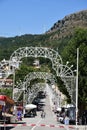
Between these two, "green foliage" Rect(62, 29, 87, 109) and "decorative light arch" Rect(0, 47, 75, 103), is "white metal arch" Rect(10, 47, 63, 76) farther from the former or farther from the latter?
"green foliage" Rect(62, 29, 87, 109)

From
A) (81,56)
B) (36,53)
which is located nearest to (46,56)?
(36,53)

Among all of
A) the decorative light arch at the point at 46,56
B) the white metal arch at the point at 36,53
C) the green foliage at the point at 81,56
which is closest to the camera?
the white metal arch at the point at 36,53

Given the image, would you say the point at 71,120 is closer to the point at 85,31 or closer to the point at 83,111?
the point at 83,111

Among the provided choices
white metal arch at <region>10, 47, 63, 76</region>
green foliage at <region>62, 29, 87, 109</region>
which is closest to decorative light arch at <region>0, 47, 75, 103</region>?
white metal arch at <region>10, 47, 63, 76</region>

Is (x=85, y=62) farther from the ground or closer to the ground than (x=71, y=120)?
farther from the ground

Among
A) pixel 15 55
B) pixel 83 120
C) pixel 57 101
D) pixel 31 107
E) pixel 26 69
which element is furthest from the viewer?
pixel 26 69

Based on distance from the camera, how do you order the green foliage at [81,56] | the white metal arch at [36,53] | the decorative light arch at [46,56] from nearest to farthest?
the white metal arch at [36,53]
the decorative light arch at [46,56]
the green foliage at [81,56]

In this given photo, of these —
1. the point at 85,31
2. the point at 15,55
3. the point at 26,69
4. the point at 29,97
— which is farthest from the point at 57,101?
the point at 15,55

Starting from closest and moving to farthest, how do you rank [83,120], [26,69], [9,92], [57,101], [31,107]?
[83,120]
[31,107]
[9,92]
[57,101]
[26,69]

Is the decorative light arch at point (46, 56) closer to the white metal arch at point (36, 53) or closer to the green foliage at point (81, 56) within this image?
the white metal arch at point (36, 53)

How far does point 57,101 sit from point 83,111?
58.6 metres

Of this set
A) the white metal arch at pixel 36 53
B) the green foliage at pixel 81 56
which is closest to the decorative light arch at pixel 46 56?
the white metal arch at pixel 36 53

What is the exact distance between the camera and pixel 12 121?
5334 cm

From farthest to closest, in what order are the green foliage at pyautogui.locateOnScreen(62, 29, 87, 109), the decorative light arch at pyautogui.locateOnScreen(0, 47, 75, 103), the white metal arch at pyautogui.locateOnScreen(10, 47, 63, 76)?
1. the green foliage at pyautogui.locateOnScreen(62, 29, 87, 109)
2. the decorative light arch at pyautogui.locateOnScreen(0, 47, 75, 103)
3. the white metal arch at pyautogui.locateOnScreen(10, 47, 63, 76)
